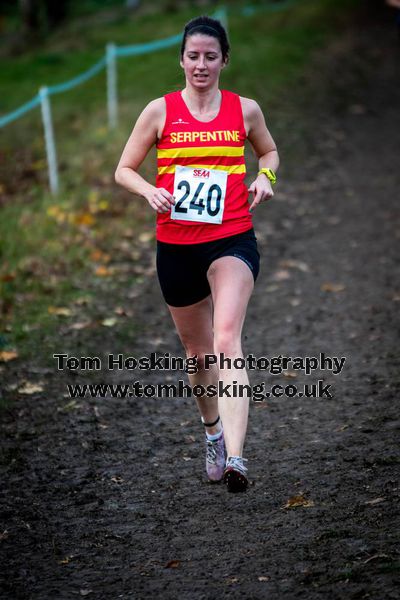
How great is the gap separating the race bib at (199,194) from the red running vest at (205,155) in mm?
24

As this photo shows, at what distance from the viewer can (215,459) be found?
14.9 feet

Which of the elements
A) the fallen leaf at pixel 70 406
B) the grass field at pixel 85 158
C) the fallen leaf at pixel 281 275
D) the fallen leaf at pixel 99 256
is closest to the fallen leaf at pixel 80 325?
the grass field at pixel 85 158

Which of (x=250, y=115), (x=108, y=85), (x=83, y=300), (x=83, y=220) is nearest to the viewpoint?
(x=250, y=115)

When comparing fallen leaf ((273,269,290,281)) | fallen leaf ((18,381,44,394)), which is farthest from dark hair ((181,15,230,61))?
fallen leaf ((273,269,290,281))

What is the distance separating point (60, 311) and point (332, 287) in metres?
2.58

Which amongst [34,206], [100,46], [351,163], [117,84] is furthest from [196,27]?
[100,46]

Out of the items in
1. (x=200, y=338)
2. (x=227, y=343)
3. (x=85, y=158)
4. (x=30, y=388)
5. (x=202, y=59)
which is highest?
(x=202, y=59)

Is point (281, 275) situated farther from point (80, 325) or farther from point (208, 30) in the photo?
point (208, 30)

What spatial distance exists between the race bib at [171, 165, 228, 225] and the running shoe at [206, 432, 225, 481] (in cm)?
123

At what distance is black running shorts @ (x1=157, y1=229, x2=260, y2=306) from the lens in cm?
→ 411

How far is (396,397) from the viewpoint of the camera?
17.8ft

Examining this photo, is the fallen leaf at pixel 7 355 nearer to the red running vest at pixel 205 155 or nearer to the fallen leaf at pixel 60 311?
the fallen leaf at pixel 60 311

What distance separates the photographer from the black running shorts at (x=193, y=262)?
13.5 ft

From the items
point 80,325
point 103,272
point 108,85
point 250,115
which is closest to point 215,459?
point 250,115
